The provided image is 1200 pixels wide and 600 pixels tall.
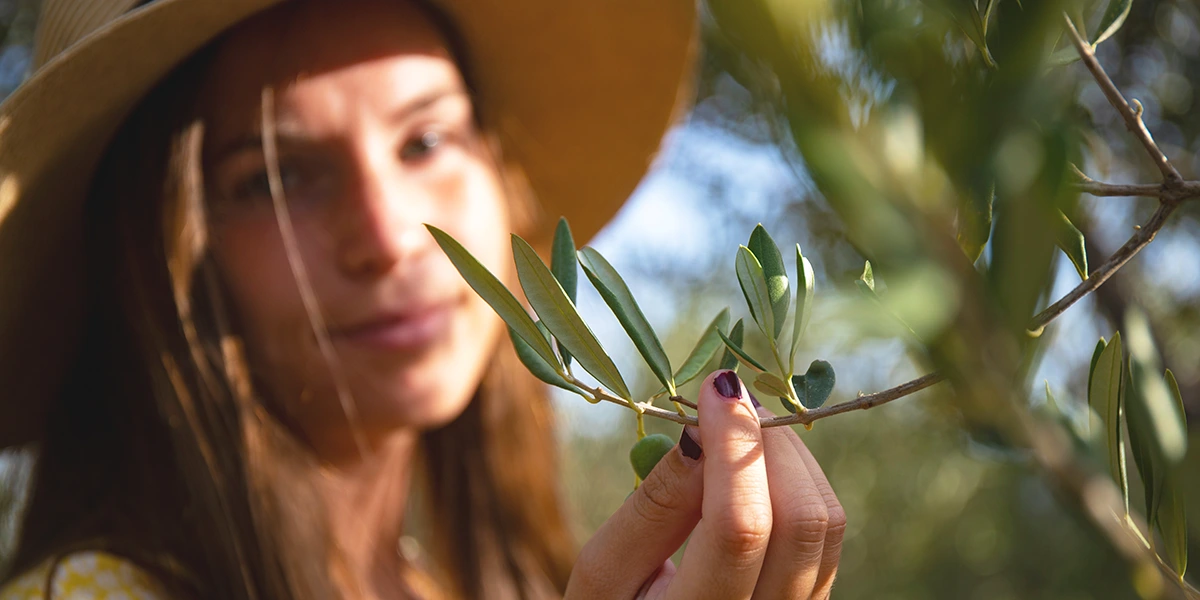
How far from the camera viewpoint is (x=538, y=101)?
1.69 meters

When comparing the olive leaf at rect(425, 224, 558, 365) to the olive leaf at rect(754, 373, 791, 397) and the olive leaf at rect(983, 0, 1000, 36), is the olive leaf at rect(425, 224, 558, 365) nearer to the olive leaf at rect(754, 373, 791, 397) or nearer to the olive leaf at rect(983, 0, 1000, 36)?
the olive leaf at rect(754, 373, 791, 397)

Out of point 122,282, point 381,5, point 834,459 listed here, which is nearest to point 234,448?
point 122,282

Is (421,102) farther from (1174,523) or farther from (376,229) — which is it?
(1174,523)

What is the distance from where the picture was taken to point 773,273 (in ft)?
1.48

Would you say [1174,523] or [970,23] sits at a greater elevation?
[970,23]

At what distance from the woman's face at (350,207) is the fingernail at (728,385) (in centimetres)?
69

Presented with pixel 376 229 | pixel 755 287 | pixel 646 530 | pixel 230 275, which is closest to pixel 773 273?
pixel 755 287

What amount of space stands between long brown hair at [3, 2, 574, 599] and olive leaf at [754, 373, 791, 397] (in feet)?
3.05

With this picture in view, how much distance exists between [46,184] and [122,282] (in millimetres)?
185

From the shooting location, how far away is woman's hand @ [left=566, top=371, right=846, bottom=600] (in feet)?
1.73

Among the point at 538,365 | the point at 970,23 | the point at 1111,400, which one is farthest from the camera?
the point at 538,365

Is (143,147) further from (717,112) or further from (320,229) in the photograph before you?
(717,112)

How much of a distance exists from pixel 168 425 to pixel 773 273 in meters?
1.06

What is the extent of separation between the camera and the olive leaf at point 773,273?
1.44 ft
